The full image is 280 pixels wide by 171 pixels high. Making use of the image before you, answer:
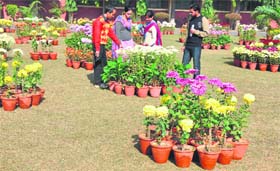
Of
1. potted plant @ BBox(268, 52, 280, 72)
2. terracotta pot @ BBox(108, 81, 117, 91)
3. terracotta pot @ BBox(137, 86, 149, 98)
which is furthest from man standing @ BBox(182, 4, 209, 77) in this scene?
potted plant @ BBox(268, 52, 280, 72)

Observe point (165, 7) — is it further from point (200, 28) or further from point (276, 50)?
point (200, 28)

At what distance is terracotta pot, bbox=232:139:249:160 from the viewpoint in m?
4.72

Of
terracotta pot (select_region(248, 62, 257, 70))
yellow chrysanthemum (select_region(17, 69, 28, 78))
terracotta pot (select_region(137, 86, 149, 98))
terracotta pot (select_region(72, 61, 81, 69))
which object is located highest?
yellow chrysanthemum (select_region(17, 69, 28, 78))

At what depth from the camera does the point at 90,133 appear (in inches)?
218

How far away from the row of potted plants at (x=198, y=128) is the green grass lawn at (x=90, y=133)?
0.16 m

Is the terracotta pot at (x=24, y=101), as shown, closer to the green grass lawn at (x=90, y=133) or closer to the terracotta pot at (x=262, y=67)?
the green grass lawn at (x=90, y=133)

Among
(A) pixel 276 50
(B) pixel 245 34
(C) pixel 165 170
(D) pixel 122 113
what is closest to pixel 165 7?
(B) pixel 245 34

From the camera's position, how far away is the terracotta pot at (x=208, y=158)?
4418 millimetres

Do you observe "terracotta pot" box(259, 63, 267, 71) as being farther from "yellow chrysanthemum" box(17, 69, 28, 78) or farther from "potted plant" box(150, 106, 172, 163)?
"potted plant" box(150, 106, 172, 163)

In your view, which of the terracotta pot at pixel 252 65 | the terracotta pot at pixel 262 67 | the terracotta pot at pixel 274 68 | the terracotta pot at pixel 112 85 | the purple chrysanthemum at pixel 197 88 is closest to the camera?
the purple chrysanthemum at pixel 197 88

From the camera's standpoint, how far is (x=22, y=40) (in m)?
16.1

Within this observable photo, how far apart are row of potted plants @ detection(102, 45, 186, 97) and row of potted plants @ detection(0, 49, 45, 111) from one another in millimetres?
1754

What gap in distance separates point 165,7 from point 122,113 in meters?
28.7

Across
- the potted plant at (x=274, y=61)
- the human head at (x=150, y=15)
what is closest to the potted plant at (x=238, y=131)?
the human head at (x=150, y=15)
